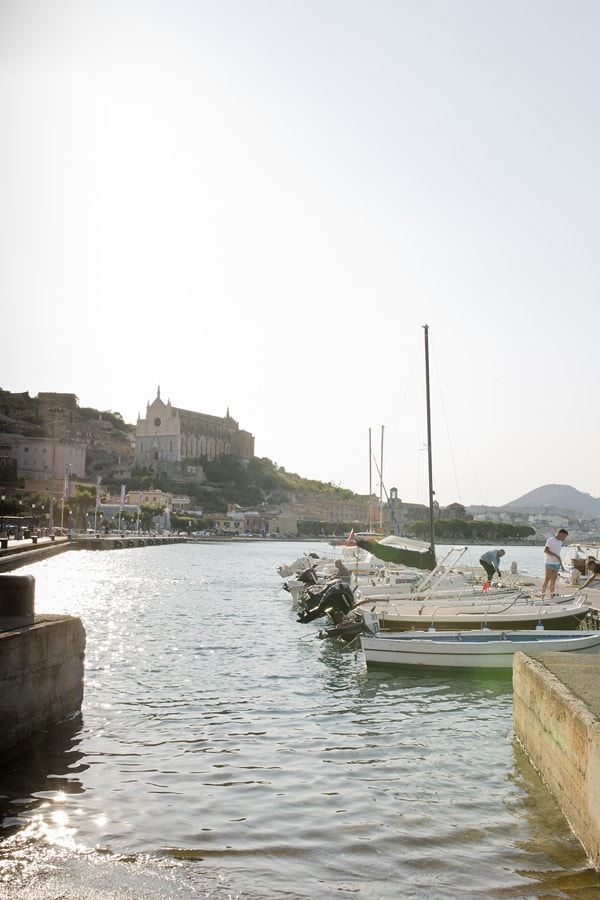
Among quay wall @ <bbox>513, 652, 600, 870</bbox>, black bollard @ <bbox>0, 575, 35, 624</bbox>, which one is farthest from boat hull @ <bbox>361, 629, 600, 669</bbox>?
black bollard @ <bbox>0, 575, 35, 624</bbox>

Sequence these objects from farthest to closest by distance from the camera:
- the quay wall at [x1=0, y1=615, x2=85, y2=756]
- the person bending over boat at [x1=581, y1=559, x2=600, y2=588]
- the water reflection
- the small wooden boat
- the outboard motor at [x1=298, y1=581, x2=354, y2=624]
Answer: the person bending over boat at [x1=581, y1=559, x2=600, y2=588] < the outboard motor at [x1=298, y1=581, x2=354, y2=624] < the small wooden boat < the quay wall at [x1=0, y1=615, x2=85, y2=756] < the water reflection

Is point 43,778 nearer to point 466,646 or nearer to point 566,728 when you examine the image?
point 566,728

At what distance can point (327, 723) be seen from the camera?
1338 centimetres

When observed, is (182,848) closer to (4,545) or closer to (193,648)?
(193,648)

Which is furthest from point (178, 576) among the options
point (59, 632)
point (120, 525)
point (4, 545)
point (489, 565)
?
point (120, 525)

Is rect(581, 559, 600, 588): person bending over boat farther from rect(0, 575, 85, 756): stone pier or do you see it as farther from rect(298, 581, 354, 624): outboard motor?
rect(0, 575, 85, 756): stone pier

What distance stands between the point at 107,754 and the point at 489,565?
62.5ft

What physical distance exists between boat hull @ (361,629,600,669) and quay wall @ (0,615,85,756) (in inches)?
265

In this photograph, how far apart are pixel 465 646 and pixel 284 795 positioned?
8381mm

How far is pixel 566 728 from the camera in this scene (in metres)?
8.25

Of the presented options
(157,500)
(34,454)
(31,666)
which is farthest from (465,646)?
(157,500)

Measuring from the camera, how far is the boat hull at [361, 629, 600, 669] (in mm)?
16812

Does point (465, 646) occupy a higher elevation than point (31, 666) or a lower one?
lower

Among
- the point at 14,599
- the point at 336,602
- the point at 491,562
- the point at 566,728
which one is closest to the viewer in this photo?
the point at 566,728
